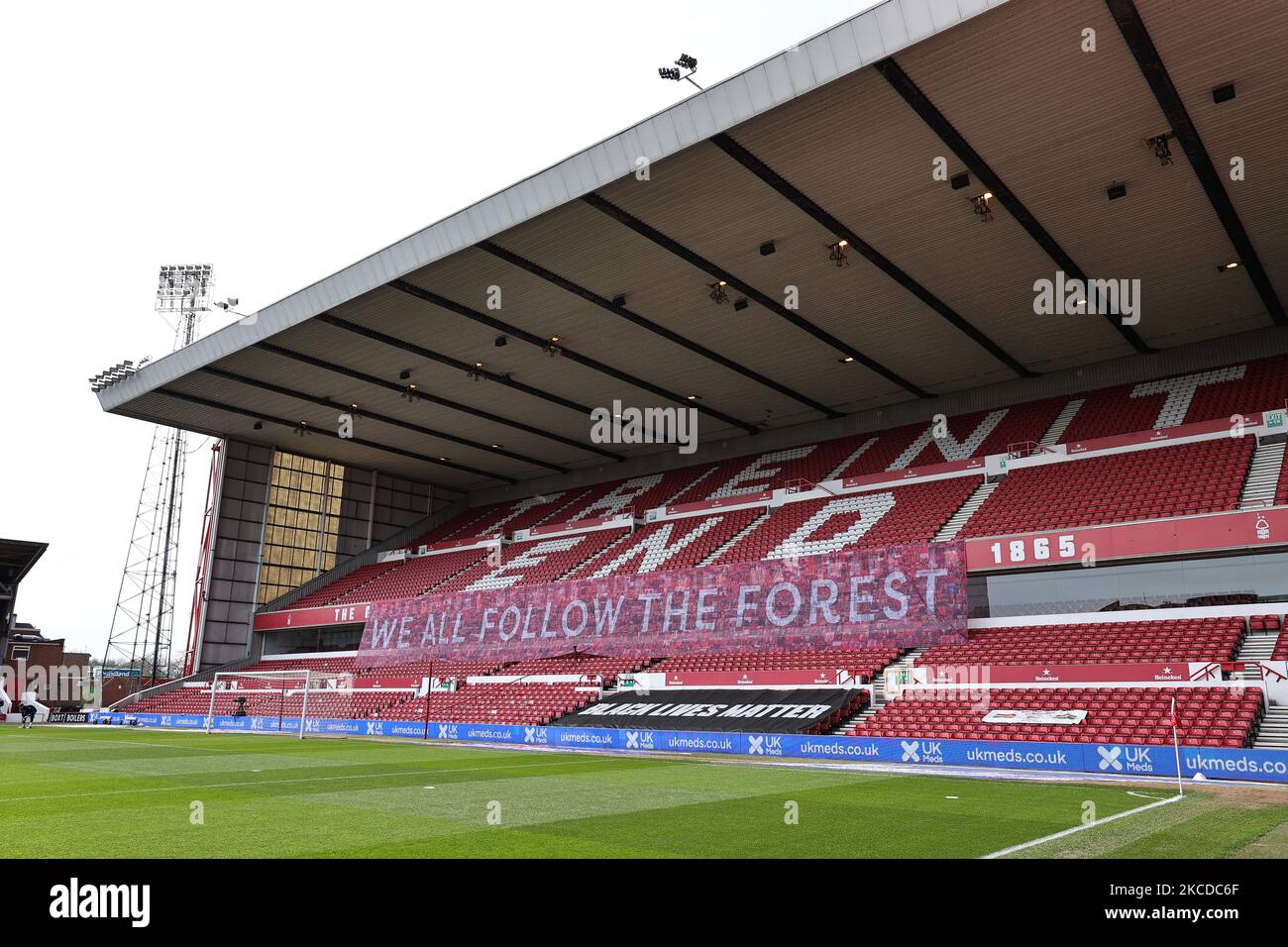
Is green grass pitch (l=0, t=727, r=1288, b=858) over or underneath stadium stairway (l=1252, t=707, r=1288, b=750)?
underneath

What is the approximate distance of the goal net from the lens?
3112 centimetres

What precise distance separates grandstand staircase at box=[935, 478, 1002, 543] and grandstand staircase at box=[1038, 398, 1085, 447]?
2181mm

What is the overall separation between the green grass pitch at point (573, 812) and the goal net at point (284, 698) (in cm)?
1490

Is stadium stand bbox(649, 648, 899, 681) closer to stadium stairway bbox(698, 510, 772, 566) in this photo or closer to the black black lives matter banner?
the black black lives matter banner

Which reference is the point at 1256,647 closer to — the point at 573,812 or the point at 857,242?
the point at 857,242

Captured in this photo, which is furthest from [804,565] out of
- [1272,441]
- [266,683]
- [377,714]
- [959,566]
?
[266,683]

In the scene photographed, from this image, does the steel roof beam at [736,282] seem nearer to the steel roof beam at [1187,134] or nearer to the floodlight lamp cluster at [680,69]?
the floodlight lamp cluster at [680,69]

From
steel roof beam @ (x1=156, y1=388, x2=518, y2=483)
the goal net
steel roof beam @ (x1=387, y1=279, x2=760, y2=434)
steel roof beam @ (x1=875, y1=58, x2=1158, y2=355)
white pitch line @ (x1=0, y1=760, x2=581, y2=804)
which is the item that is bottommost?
the goal net

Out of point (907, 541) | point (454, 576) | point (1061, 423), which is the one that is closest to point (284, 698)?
point (454, 576)

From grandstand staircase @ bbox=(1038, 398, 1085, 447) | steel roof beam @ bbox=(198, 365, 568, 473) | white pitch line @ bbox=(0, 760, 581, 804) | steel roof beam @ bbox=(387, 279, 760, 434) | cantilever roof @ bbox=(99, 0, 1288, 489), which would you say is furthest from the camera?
steel roof beam @ bbox=(198, 365, 568, 473)

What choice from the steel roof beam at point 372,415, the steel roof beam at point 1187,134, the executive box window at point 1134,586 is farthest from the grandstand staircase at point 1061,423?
the steel roof beam at point 372,415

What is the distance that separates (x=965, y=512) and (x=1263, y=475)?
294 inches

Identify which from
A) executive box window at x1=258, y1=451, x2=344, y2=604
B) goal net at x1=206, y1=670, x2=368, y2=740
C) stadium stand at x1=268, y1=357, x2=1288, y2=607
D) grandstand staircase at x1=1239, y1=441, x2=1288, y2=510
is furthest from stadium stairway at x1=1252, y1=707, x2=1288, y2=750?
executive box window at x1=258, y1=451, x2=344, y2=604

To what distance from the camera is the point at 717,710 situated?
22.5 meters
